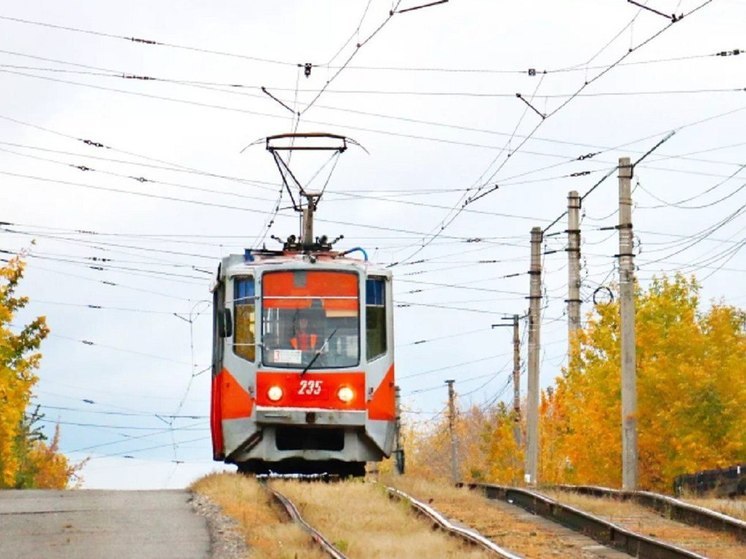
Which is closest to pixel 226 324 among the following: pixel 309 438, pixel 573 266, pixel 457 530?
pixel 309 438

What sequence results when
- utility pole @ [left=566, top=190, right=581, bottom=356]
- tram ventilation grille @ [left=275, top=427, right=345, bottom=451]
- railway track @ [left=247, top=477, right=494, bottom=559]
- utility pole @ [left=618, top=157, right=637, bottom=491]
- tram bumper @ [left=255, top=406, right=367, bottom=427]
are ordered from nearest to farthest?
railway track @ [left=247, top=477, right=494, bottom=559] → tram bumper @ [left=255, top=406, right=367, bottom=427] → tram ventilation grille @ [left=275, top=427, right=345, bottom=451] → utility pole @ [left=618, top=157, right=637, bottom=491] → utility pole @ [left=566, top=190, right=581, bottom=356]

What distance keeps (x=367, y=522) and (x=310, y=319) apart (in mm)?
7175

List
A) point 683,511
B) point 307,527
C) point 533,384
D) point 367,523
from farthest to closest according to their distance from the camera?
1. point 533,384
2. point 683,511
3. point 367,523
4. point 307,527

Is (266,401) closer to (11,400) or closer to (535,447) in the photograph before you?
(535,447)

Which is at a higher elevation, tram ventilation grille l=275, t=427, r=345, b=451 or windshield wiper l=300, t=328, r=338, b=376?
windshield wiper l=300, t=328, r=338, b=376

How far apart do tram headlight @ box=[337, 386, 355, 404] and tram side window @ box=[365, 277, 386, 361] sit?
643 mm

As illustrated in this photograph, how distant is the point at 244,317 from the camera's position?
2591 centimetres

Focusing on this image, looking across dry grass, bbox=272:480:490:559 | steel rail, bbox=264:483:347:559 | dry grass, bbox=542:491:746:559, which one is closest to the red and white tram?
dry grass, bbox=272:480:490:559

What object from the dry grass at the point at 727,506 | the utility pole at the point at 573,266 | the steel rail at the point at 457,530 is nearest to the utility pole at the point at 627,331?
the dry grass at the point at 727,506

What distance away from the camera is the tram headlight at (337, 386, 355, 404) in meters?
25.5

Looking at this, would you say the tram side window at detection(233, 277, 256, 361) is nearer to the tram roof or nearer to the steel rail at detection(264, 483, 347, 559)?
the tram roof

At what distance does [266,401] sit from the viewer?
25391mm

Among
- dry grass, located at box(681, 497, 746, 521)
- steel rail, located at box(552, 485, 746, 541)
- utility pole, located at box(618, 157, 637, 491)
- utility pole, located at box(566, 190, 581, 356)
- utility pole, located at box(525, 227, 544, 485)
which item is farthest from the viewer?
utility pole, located at box(566, 190, 581, 356)

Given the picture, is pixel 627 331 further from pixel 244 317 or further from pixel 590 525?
pixel 590 525
